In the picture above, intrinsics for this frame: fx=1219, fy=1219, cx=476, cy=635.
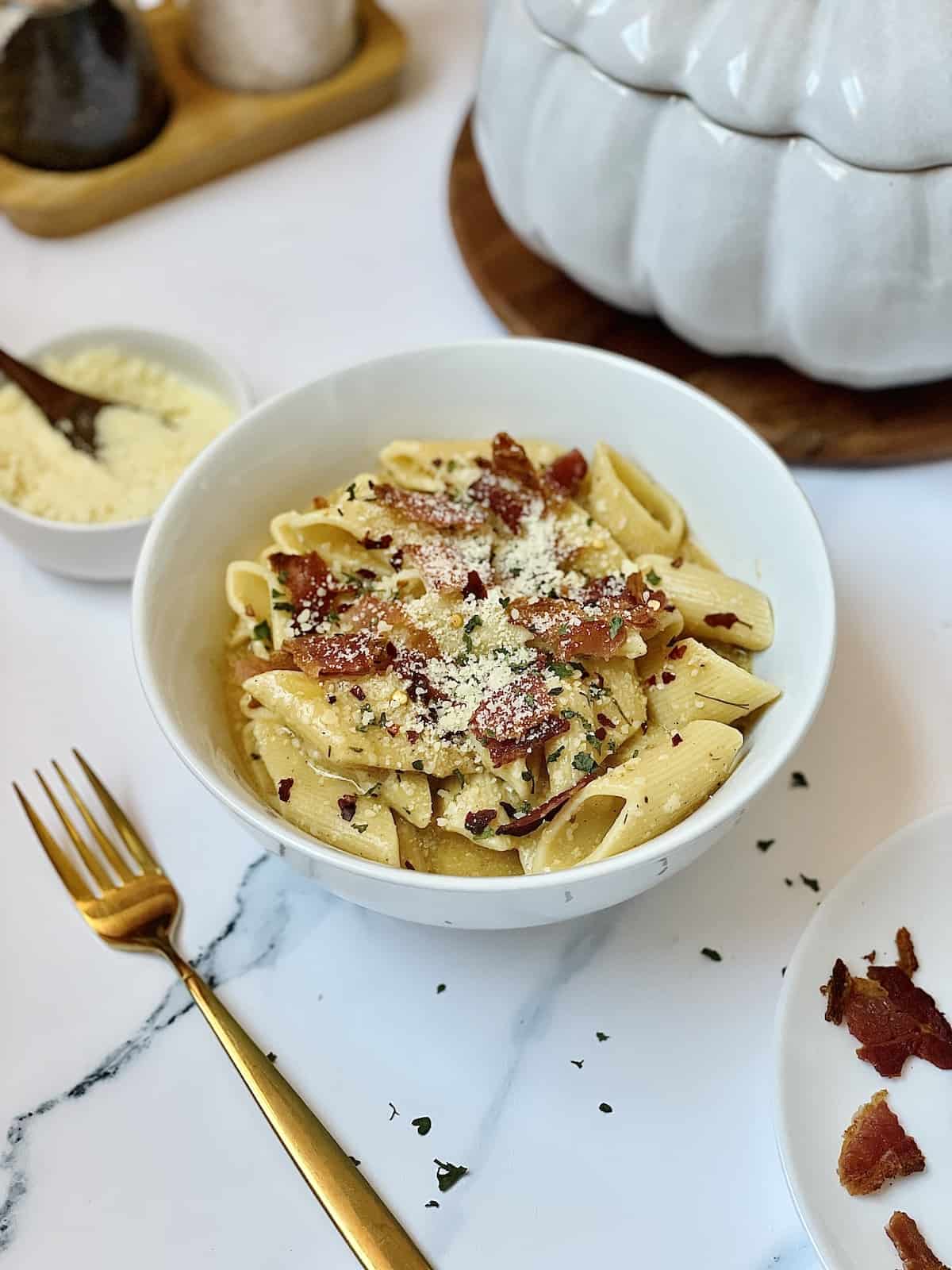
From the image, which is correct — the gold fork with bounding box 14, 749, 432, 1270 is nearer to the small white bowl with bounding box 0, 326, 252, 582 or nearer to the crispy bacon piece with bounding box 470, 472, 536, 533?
the small white bowl with bounding box 0, 326, 252, 582

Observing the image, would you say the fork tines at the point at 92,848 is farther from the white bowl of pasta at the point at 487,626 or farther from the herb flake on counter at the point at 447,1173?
the herb flake on counter at the point at 447,1173

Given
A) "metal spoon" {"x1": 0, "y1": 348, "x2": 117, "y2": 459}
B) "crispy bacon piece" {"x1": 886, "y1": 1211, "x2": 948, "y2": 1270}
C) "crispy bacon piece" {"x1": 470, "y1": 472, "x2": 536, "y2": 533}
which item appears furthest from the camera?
"metal spoon" {"x1": 0, "y1": 348, "x2": 117, "y2": 459}

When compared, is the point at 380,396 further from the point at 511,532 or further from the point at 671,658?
the point at 671,658

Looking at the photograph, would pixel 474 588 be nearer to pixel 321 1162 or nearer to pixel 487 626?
pixel 487 626

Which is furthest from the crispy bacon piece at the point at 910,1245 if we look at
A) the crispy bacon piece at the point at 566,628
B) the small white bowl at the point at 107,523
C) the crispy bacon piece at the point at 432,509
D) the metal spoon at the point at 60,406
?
the metal spoon at the point at 60,406

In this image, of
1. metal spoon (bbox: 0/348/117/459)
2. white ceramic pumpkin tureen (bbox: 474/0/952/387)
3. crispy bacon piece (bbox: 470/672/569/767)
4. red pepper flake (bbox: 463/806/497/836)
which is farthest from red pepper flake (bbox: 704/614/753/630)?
metal spoon (bbox: 0/348/117/459)

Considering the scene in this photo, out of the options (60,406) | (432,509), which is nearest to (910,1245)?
(432,509)
